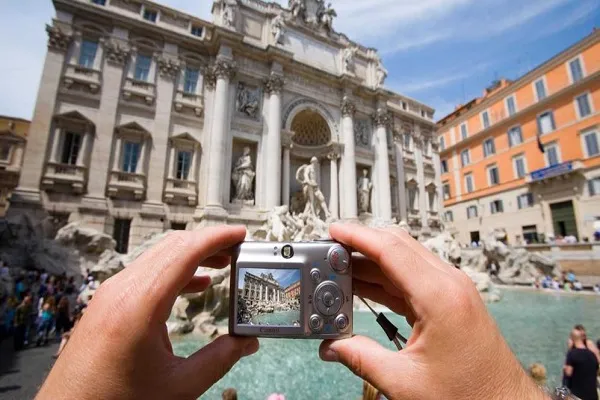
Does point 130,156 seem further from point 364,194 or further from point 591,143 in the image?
point 591,143

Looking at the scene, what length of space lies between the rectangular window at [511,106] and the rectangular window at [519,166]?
387 centimetres

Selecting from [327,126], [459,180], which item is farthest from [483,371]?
→ [459,180]

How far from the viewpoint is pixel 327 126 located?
17734mm

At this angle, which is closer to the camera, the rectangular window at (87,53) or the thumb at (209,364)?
the thumb at (209,364)

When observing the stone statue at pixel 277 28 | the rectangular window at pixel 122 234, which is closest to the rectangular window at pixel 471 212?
the stone statue at pixel 277 28

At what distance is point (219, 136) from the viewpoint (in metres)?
13.2

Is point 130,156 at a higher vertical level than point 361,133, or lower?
lower

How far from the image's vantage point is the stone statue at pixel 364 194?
17969 millimetres

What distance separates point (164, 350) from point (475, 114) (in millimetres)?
33188

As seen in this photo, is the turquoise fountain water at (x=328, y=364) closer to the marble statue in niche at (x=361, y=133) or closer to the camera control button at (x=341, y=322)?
the camera control button at (x=341, y=322)

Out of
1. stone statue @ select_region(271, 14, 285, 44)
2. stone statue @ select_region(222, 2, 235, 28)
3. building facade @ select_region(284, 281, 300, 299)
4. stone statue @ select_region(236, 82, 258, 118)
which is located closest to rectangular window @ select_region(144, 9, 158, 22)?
stone statue @ select_region(222, 2, 235, 28)

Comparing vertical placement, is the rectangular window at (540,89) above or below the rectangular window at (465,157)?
above

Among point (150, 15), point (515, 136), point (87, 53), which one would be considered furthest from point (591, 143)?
point (87, 53)

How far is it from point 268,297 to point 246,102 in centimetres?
1475
